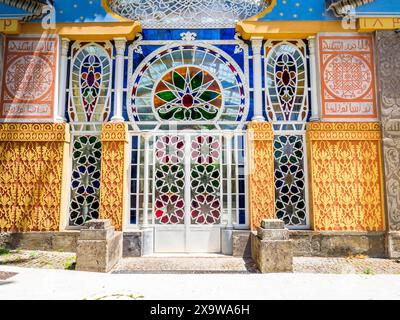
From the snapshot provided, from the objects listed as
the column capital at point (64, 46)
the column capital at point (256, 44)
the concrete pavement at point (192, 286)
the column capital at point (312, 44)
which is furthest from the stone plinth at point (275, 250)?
the column capital at point (64, 46)

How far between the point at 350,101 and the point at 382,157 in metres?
1.19

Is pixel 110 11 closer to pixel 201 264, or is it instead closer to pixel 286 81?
pixel 286 81

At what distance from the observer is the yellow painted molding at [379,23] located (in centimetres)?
649

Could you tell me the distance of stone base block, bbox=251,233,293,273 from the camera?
4.98 m

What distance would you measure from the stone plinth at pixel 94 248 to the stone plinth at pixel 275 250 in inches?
90.1

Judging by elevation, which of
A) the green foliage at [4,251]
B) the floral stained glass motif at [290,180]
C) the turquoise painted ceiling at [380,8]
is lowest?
the green foliage at [4,251]

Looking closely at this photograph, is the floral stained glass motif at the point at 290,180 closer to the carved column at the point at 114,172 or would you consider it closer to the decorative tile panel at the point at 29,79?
the carved column at the point at 114,172

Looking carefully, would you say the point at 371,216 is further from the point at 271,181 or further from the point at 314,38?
the point at 314,38

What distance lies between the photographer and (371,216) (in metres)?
6.25

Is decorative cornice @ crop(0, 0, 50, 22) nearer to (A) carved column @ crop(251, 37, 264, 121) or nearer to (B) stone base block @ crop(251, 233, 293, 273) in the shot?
(A) carved column @ crop(251, 37, 264, 121)

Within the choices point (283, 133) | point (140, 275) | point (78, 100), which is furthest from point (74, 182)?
point (283, 133)

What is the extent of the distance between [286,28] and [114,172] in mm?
4310

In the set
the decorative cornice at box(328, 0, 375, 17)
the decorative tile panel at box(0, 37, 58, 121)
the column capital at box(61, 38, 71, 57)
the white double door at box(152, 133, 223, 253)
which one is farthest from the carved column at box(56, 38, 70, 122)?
the decorative cornice at box(328, 0, 375, 17)

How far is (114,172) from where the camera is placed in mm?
6383
